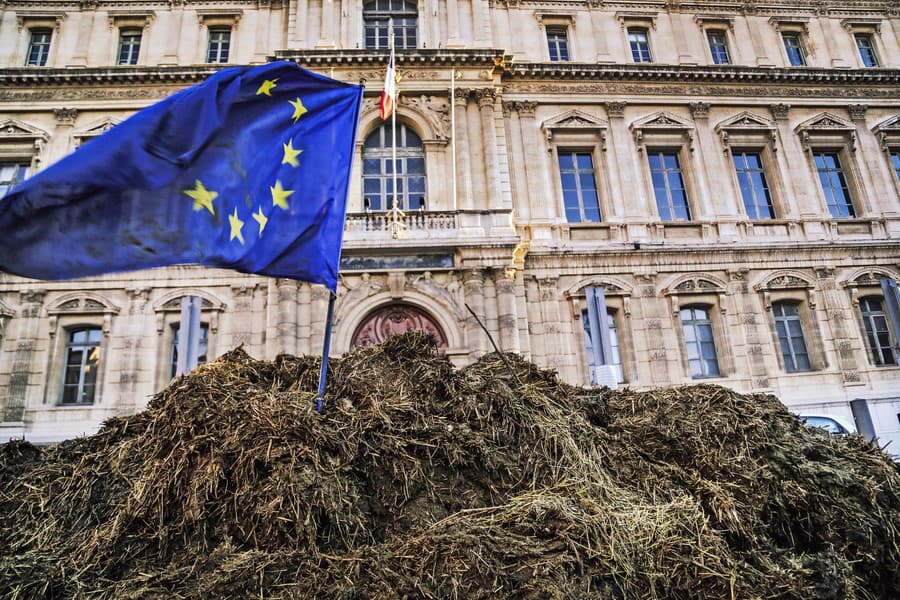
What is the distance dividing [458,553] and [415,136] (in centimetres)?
1385

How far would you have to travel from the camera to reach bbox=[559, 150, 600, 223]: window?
1564cm

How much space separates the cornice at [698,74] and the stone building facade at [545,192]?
67mm

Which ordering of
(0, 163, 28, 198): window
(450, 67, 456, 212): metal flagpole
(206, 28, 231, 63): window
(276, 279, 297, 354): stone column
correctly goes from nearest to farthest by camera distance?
1. (276, 279, 297, 354): stone column
2. (450, 67, 456, 212): metal flagpole
3. (0, 163, 28, 198): window
4. (206, 28, 231, 63): window

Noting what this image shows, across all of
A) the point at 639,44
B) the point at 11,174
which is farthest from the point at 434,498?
the point at 639,44

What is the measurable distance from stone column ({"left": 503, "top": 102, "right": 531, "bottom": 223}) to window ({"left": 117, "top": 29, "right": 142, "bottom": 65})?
1216 centimetres

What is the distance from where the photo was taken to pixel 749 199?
16.2m

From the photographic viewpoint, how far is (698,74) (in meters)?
16.4

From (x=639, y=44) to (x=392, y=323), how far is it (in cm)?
1332

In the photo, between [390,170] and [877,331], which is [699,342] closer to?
[877,331]

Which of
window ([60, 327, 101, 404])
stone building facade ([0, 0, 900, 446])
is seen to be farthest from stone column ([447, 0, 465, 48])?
window ([60, 327, 101, 404])

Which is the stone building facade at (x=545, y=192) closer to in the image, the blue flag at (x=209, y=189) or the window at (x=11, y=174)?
the window at (x=11, y=174)

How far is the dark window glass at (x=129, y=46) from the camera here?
16141mm

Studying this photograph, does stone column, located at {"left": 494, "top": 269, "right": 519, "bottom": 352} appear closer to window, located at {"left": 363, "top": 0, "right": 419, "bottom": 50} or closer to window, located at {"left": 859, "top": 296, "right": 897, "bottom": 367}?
window, located at {"left": 363, "top": 0, "right": 419, "bottom": 50}

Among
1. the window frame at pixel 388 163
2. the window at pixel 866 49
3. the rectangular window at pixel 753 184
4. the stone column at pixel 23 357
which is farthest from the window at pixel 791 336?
the stone column at pixel 23 357
